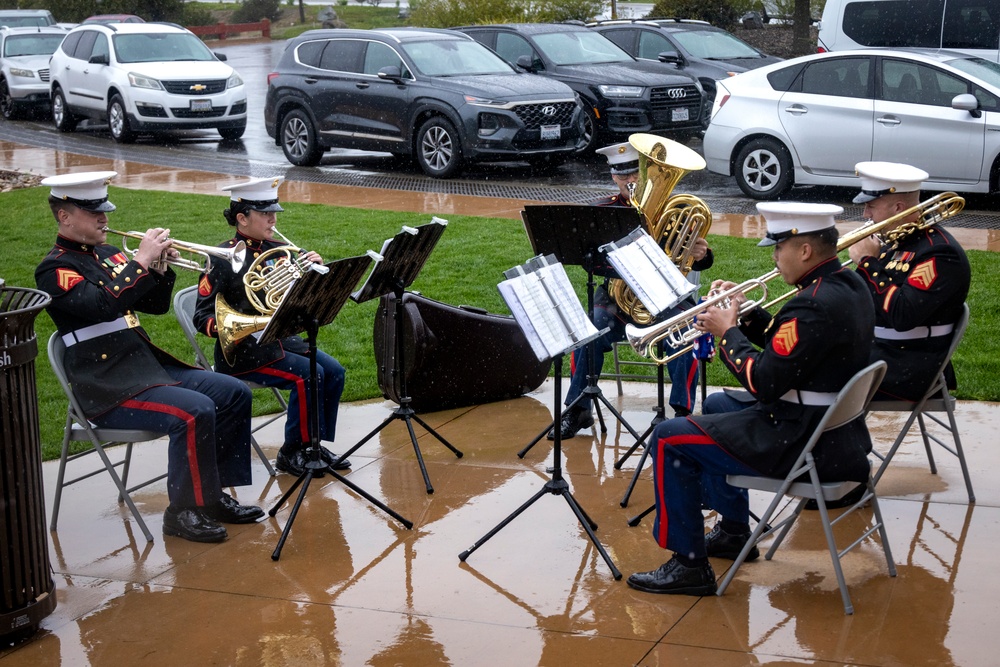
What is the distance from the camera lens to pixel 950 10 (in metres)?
15.2

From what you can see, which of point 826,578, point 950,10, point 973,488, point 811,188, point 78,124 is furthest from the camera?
point 78,124

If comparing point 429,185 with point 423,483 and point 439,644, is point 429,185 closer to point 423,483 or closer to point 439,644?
point 423,483

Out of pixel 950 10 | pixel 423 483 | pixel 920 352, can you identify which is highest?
pixel 950 10

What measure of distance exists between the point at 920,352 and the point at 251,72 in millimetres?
26789

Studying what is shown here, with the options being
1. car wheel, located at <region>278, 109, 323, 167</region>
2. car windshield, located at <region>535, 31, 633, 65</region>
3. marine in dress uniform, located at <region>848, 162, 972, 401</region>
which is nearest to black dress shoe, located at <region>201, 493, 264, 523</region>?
marine in dress uniform, located at <region>848, 162, 972, 401</region>

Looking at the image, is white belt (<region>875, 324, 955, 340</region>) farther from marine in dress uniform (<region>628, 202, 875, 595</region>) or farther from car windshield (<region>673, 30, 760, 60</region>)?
car windshield (<region>673, 30, 760, 60</region>)

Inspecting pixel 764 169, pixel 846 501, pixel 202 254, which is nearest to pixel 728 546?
pixel 846 501

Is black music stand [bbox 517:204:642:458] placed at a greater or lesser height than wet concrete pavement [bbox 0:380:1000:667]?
greater

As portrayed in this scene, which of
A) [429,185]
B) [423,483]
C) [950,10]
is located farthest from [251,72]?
[423,483]

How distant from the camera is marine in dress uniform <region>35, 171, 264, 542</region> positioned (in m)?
5.40

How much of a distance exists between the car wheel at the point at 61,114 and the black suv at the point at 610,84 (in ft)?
25.9

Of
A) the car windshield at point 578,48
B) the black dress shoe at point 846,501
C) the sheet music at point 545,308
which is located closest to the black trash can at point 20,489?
the sheet music at point 545,308

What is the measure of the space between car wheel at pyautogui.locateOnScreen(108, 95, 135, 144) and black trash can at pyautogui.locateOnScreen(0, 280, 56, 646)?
14653mm

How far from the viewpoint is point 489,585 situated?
4.93 meters
